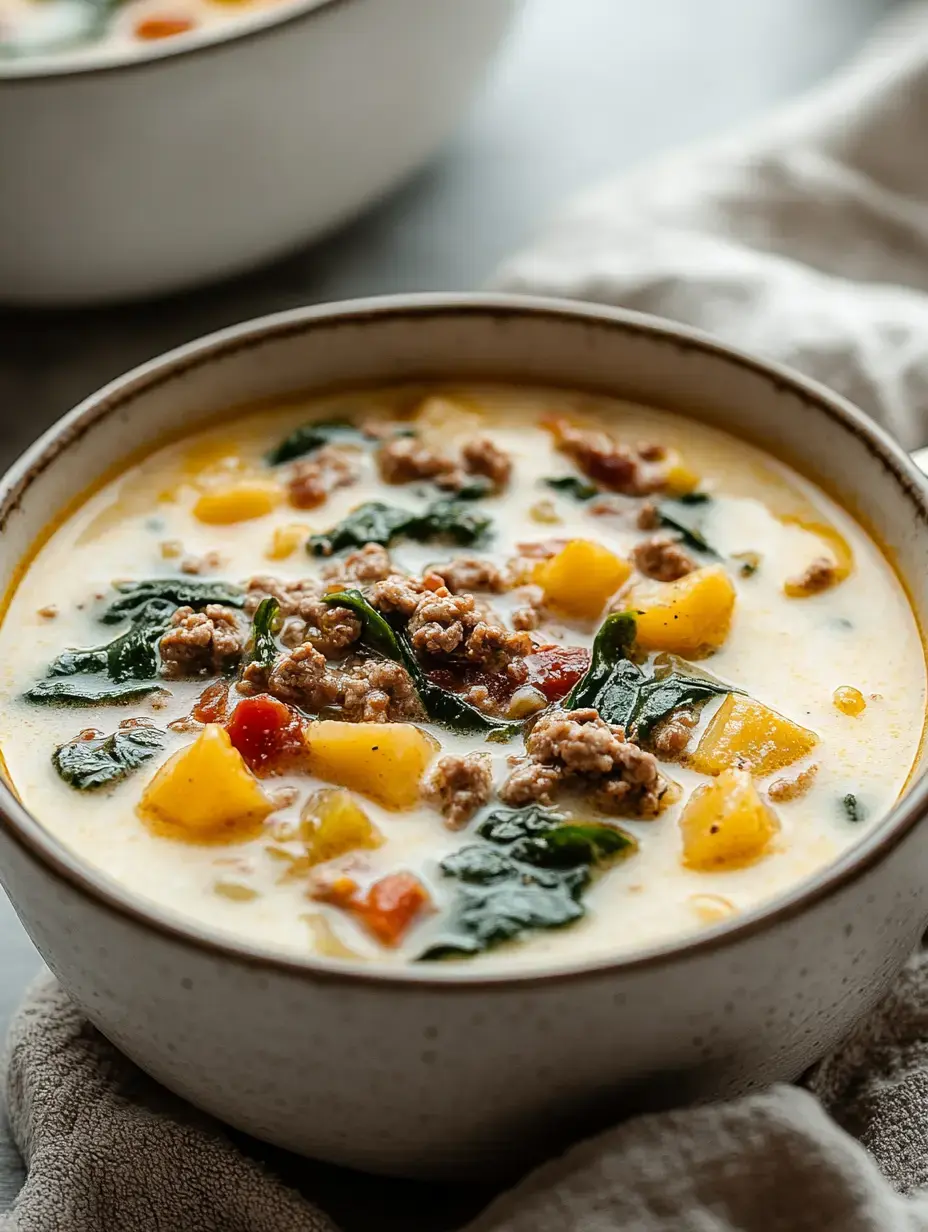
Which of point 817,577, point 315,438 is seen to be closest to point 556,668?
point 817,577

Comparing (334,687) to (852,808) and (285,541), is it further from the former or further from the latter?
(852,808)

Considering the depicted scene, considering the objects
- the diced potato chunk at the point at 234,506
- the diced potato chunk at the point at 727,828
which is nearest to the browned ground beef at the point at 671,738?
the diced potato chunk at the point at 727,828

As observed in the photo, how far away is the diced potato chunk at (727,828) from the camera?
2.54 m

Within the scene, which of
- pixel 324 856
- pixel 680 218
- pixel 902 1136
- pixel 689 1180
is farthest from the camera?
pixel 680 218

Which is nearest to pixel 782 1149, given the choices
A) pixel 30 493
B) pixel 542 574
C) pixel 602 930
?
pixel 602 930

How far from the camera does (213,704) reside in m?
2.82

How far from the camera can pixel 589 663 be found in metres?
2.87

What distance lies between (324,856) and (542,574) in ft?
2.45

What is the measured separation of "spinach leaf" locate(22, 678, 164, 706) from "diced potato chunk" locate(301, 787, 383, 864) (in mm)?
443

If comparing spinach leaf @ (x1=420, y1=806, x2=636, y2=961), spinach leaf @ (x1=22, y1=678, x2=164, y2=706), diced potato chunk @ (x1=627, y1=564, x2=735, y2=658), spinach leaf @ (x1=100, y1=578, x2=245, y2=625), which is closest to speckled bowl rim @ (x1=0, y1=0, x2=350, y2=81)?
spinach leaf @ (x1=100, y1=578, x2=245, y2=625)

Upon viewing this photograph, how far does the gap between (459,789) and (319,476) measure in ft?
3.06

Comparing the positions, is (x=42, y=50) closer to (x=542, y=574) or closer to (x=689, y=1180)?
(x=542, y=574)

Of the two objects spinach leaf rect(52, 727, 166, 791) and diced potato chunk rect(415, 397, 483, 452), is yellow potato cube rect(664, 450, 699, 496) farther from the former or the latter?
spinach leaf rect(52, 727, 166, 791)

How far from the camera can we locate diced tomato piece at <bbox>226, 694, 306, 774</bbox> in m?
2.70
